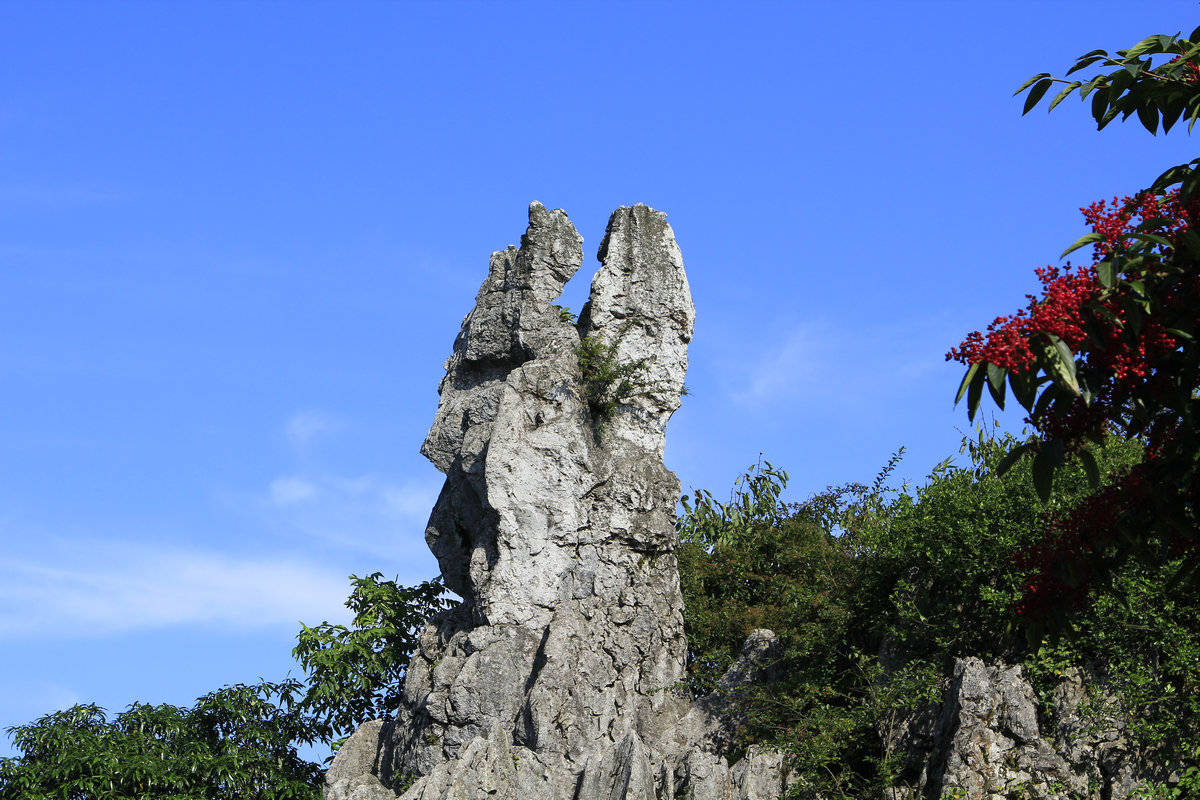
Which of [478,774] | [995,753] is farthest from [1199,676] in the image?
[478,774]

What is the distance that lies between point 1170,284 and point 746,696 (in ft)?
51.4

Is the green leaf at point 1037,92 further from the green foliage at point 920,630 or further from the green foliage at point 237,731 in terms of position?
the green foliage at point 237,731

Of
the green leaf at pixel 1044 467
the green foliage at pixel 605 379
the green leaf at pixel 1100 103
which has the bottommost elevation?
the green leaf at pixel 1044 467

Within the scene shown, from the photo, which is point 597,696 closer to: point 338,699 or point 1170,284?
point 338,699

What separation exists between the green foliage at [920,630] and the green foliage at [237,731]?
6.09 m

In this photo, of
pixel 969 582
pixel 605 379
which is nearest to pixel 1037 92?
pixel 969 582

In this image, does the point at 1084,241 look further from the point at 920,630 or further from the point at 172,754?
the point at 172,754

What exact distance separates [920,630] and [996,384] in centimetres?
1526

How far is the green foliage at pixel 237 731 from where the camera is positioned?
78.0ft

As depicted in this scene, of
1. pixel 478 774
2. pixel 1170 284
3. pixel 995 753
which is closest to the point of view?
pixel 1170 284

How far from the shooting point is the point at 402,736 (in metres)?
21.9

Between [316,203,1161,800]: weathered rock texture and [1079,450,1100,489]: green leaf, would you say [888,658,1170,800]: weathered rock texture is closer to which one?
[316,203,1161,800]: weathered rock texture

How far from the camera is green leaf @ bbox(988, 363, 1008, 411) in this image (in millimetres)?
5891

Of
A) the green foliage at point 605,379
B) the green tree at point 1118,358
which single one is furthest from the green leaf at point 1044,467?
the green foliage at point 605,379
